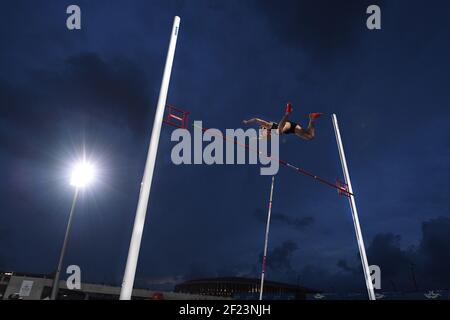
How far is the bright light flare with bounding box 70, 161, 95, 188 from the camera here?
1123 cm

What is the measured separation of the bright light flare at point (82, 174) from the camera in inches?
442

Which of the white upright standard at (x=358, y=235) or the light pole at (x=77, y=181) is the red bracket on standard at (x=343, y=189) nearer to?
the white upright standard at (x=358, y=235)

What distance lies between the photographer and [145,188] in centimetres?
538

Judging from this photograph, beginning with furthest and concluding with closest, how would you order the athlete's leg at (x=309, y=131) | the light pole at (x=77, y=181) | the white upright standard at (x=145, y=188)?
the light pole at (x=77, y=181), the athlete's leg at (x=309, y=131), the white upright standard at (x=145, y=188)

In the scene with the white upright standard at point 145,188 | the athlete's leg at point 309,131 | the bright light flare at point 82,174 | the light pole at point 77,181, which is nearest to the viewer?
the white upright standard at point 145,188

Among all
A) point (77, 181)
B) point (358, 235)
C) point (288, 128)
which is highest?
point (288, 128)

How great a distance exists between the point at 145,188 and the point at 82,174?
24.1 feet

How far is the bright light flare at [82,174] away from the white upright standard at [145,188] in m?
6.76

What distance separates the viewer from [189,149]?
25.3 ft

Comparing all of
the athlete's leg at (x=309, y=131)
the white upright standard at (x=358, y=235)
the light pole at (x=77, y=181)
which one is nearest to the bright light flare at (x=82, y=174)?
the light pole at (x=77, y=181)

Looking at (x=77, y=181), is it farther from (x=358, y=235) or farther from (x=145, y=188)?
(x=358, y=235)

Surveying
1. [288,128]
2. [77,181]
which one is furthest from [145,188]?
[77,181]

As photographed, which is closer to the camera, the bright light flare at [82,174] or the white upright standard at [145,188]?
the white upright standard at [145,188]
